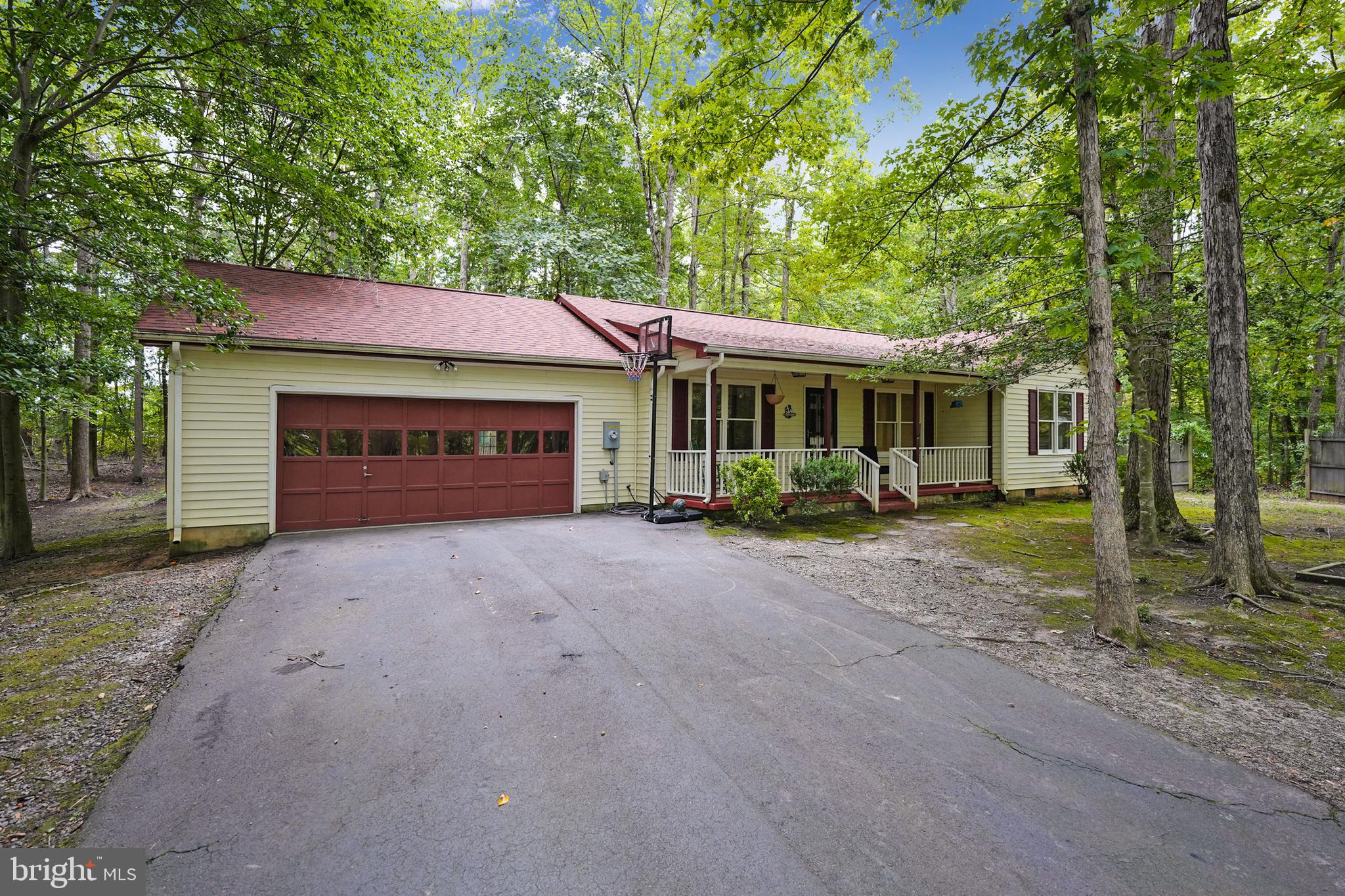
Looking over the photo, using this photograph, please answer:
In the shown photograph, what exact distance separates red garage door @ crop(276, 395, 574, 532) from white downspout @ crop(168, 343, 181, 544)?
3.69 feet

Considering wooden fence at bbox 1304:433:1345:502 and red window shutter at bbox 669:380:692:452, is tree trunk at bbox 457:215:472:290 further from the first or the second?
wooden fence at bbox 1304:433:1345:502

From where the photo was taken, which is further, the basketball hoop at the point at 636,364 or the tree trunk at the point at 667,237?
the tree trunk at the point at 667,237

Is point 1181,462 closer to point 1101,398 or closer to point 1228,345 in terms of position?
point 1228,345

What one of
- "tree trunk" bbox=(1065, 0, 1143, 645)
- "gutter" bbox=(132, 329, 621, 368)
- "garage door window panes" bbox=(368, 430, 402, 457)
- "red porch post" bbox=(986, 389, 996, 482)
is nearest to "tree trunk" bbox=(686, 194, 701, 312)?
"red porch post" bbox=(986, 389, 996, 482)

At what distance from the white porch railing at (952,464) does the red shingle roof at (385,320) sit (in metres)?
7.17

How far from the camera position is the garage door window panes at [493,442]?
9.71 metres

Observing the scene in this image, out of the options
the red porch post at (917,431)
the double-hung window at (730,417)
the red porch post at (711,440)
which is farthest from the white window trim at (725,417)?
the red porch post at (917,431)

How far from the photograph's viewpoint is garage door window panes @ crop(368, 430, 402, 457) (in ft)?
29.0

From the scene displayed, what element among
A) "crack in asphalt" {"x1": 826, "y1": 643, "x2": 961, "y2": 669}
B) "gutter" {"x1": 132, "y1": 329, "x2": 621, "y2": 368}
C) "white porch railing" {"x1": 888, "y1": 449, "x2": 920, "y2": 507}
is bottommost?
"crack in asphalt" {"x1": 826, "y1": 643, "x2": 961, "y2": 669}

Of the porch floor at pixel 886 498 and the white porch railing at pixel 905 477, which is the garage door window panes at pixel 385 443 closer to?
the porch floor at pixel 886 498

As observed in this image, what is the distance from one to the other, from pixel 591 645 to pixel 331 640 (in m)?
2.05

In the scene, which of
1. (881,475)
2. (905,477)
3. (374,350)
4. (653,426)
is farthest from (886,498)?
(374,350)

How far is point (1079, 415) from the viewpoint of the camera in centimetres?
1453
